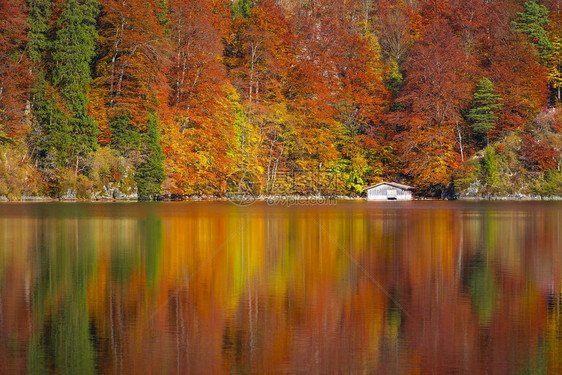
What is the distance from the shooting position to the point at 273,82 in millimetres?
83438

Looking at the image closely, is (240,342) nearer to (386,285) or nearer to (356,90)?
(386,285)

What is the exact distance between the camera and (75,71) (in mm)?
66625

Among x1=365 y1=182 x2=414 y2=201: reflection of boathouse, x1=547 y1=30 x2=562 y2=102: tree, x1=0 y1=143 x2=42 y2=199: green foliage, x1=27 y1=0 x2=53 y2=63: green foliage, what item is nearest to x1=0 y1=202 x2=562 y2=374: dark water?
x1=0 y1=143 x2=42 y2=199: green foliage

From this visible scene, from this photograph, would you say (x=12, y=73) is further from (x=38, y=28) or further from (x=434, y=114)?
(x=434, y=114)

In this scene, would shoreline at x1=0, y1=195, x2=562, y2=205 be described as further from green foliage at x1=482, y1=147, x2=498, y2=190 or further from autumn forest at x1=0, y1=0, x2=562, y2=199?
green foliage at x1=482, y1=147, x2=498, y2=190

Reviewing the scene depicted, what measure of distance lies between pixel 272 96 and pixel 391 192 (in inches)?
619

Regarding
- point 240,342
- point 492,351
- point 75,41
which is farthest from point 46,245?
point 75,41

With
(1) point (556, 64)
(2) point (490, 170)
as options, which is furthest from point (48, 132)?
Answer: (1) point (556, 64)

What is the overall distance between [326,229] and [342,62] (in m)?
57.5

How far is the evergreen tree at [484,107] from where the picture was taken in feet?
261

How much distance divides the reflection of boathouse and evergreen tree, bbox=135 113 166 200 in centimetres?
2252

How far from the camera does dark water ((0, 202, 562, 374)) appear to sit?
31.4 feet

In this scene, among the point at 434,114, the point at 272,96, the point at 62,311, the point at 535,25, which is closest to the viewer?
the point at 62,311

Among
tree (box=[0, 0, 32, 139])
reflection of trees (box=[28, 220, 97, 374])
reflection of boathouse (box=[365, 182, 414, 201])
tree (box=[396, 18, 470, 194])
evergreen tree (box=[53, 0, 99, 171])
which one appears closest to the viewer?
reflection of trees (box=[28, 220, 97, 374])
